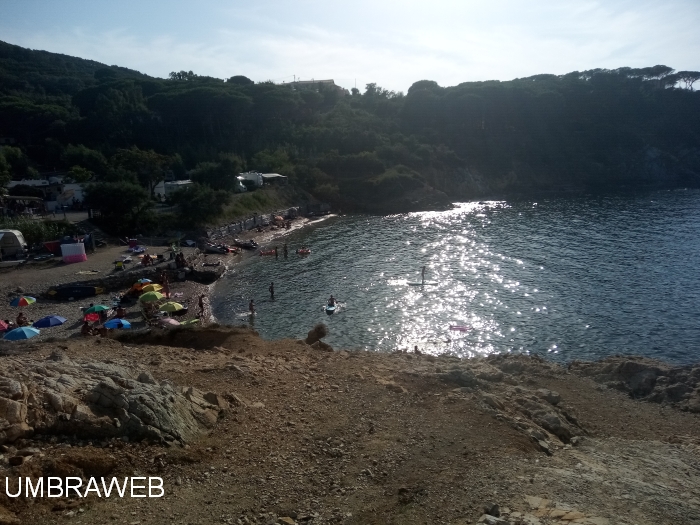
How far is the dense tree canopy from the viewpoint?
81.4m

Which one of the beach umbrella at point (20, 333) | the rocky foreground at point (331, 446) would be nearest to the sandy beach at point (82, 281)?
the beach umbrella at point (20, 333)

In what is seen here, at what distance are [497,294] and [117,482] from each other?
30379mm

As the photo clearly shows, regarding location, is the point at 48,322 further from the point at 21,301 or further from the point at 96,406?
the point at 96,406

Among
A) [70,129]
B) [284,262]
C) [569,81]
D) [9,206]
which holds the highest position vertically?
[569,81]

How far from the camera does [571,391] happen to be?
63.0 feet

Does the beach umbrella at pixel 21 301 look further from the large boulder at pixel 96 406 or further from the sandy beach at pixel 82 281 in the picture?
the large boulder at pixel 96 406

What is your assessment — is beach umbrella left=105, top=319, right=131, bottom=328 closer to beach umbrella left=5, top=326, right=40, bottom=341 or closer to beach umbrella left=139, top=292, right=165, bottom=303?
beach umbrella left=5, top=326, right=40, bottom=341

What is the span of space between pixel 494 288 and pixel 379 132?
64976 millimetres

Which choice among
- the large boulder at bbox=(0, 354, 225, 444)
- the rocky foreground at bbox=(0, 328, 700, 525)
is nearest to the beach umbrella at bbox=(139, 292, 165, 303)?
the rocky foreground at bbox=(0, 328, 700, 525)

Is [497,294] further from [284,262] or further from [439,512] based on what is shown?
[439,512]

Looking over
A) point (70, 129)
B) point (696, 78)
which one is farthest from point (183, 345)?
point (696, 78)

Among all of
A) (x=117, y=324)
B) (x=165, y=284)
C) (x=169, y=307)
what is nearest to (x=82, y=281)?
(x=165, y=284)

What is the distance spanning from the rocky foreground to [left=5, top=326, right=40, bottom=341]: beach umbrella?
1019 cm

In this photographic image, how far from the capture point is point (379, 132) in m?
97.9
